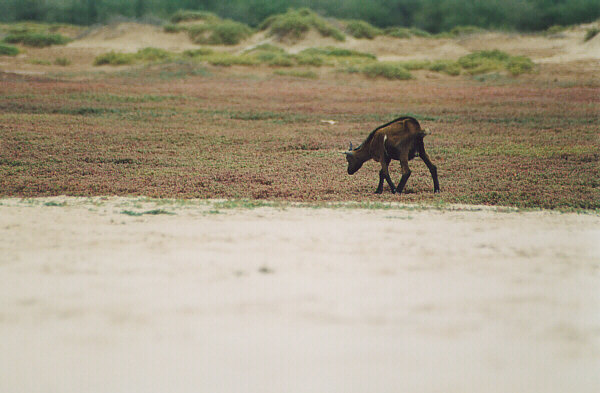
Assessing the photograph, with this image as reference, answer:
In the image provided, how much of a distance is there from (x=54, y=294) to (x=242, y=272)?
146 cm

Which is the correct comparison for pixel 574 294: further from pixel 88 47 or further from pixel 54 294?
pixel 88 47

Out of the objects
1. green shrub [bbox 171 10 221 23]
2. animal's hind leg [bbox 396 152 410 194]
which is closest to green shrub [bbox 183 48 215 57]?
green shrub [bbox 171 10 221 23]

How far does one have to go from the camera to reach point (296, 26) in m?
58.8

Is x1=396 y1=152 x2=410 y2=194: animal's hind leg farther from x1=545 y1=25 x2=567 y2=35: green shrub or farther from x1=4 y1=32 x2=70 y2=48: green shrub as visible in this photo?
x1=4 y1=32 x2=70 y2=48: green shrub

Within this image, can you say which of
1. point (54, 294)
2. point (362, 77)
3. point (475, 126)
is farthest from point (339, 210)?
point (362, 77)

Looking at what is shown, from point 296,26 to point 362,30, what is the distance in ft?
26.0

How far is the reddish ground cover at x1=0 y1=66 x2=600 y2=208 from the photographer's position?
1079 cm

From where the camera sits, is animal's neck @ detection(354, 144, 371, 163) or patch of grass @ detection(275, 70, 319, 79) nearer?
animal's neck @ detection(354, 144, 371, 163)

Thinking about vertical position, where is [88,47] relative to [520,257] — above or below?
above

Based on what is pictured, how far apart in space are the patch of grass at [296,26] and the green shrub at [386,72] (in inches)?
879

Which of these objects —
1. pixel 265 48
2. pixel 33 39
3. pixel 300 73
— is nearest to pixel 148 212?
pixel 300 73

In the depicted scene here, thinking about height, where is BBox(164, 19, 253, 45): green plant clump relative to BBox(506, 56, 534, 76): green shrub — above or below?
above

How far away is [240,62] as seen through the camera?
134 feet

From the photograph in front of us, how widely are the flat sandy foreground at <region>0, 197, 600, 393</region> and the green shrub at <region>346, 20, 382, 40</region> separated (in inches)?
2280
